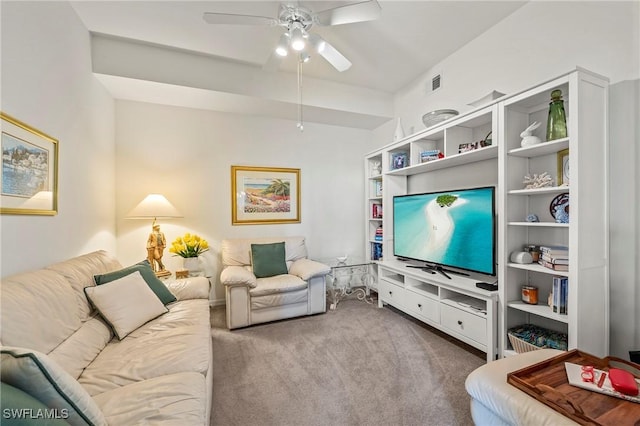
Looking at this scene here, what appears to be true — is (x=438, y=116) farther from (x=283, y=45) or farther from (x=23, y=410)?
(x=23, y=410)

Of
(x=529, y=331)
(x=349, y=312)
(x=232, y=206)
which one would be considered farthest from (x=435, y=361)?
(x=232, y=206)

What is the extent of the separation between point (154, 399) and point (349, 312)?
239cm

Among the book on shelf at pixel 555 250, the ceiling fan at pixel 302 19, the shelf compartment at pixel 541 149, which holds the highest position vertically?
the ceiling fan at pixel 302 19

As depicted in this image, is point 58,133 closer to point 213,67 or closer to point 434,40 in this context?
point 213,67

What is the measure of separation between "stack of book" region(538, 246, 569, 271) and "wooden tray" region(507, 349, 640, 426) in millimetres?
567

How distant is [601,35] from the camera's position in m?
1.80

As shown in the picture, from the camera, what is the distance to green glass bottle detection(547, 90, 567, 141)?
178 cm

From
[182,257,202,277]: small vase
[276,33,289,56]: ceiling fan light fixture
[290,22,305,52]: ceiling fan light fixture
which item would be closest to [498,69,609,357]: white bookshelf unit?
[290,22,305,52]: ceiling fan light fixture

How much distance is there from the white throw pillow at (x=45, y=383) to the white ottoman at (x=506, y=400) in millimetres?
1539

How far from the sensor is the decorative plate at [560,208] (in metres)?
1.82

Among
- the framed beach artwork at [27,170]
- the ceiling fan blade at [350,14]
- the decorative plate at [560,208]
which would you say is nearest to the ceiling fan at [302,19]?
the ceiling fan blade at [350,14]

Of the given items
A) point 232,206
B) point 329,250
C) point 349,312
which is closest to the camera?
point 349,312

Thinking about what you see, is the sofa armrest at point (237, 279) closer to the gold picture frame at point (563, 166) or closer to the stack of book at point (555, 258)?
the stack of book at point (555, 258)

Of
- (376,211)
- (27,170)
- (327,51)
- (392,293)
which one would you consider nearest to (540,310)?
(392,293)
